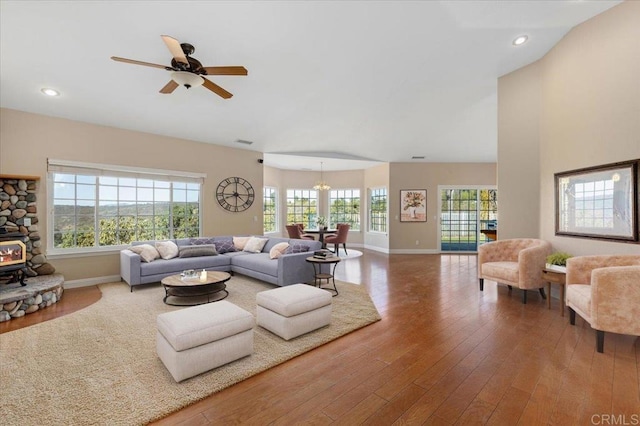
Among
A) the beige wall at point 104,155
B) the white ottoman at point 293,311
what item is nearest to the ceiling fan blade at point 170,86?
the white ottoman at point 293,311

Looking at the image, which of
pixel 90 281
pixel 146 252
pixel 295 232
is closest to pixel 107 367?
pixel 146 252

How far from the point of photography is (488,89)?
476 cm

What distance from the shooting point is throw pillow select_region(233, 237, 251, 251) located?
20.4ft

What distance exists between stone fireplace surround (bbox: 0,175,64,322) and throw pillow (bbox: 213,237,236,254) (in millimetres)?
2472

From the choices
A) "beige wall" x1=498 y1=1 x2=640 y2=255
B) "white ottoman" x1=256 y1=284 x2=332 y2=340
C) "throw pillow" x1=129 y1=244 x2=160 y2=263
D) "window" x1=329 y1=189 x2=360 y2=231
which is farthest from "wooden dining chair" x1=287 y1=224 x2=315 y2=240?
"beige wall" x1=498 y1=1 x2=640 y2=255

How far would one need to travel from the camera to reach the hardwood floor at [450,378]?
1781 mm

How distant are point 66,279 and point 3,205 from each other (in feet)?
4.78

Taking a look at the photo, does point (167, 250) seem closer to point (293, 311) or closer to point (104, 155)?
point (104, 155)

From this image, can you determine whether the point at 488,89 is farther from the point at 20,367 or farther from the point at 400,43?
the point at 20,367

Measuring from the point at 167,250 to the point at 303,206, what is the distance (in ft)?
18.7

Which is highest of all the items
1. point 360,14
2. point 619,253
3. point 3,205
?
point 360,14

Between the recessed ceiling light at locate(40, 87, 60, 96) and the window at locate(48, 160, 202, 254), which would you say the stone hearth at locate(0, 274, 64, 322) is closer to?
the window at locate(48, 160, 202, 254)

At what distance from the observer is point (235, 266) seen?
555cm

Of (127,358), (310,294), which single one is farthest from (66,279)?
(310,294)
